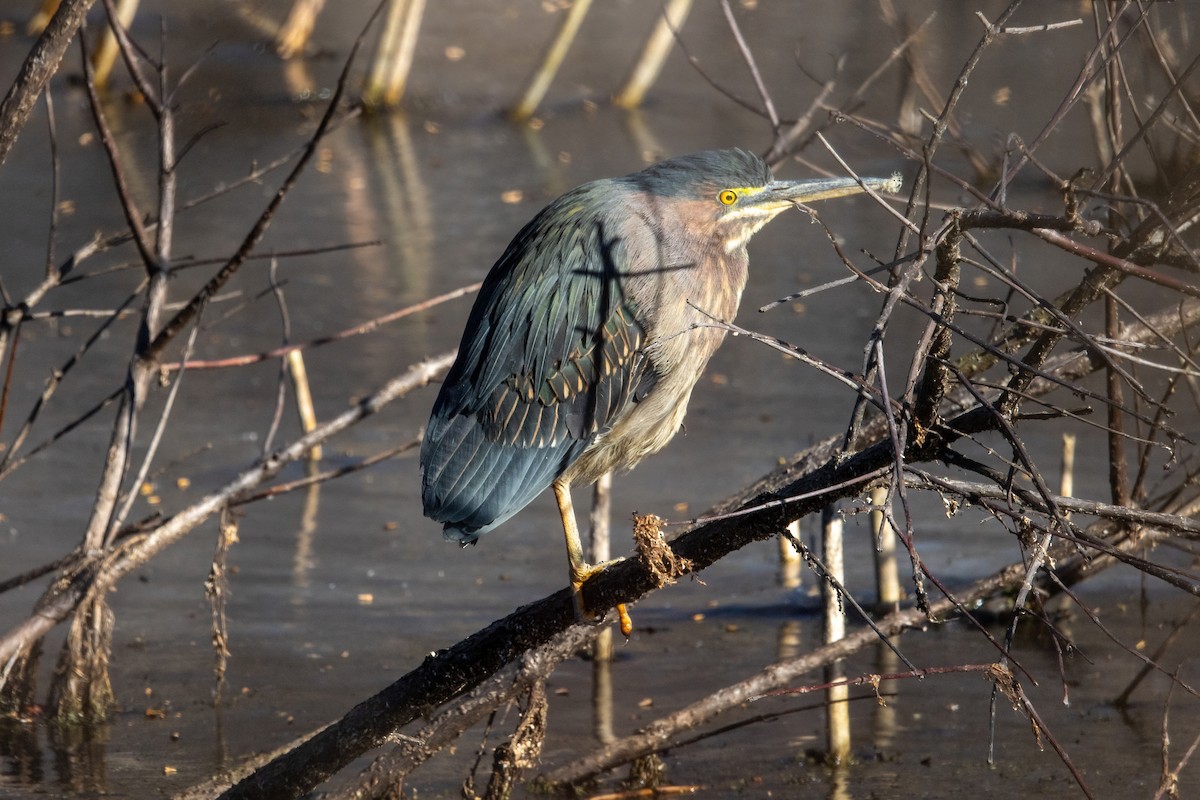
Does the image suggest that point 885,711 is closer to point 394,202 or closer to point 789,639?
point 789,639

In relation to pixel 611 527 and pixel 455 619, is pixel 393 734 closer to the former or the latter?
pixel 455 619

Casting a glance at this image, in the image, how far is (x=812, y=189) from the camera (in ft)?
11.6

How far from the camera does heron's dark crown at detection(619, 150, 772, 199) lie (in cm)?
370

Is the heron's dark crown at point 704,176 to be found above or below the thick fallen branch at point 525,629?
above

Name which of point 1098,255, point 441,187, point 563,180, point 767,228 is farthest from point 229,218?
point 1098,255

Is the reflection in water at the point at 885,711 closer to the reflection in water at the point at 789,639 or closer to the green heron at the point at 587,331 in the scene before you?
the reflection in water at the point at 789,639

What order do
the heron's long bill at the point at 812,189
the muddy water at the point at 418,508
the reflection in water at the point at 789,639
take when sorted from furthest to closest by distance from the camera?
the reflection in water at the point at 789,639 < the muddy water at the point at 418,508 < the heron's long bill at the point at 812,189

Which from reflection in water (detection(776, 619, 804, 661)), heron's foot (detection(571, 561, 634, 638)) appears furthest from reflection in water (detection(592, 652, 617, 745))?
heron's foot (detection(571, 561, 634, 638))

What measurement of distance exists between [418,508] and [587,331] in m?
3.54

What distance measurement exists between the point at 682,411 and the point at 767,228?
8106 millimetres

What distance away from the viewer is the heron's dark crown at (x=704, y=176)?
12.1 ft

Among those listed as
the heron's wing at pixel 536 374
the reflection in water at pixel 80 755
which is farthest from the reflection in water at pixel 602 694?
the reflection in water at pixel 80 755

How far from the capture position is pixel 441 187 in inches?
499

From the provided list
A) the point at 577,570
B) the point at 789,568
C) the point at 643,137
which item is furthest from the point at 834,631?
the point at 643,137
